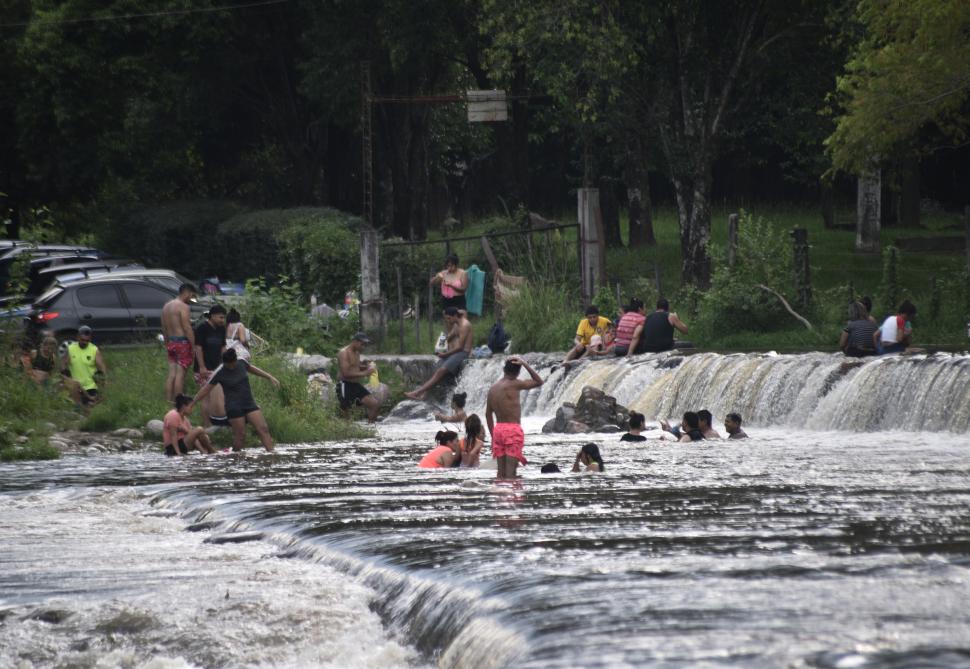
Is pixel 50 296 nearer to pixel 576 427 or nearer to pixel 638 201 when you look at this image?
pixel 576 427

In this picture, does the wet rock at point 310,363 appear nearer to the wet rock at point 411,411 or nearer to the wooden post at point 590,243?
the wet rock at point 411,411

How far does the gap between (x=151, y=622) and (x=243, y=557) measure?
2006 mm

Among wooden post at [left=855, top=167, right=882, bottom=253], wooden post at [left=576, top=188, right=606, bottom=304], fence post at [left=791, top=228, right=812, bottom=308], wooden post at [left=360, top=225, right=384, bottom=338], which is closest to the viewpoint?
fence post at [left=791, top=228, right=812, bottom=308]

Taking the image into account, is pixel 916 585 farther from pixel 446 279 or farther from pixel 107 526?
pixel 446 279

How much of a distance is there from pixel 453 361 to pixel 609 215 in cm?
1676

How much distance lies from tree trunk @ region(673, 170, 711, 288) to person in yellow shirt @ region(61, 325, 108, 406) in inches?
534

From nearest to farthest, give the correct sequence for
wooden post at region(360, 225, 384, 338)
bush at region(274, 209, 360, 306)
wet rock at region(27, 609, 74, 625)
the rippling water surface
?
the rippling water surface, wet rock at region(27, 609, 74, 625), wooden post at region(360, 225, 384, 338), bush at region(274, 209, 360, 306)

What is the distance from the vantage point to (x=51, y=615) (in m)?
9.14

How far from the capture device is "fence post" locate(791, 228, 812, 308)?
27.0 metres

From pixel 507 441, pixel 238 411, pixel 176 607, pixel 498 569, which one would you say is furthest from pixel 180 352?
pixel 498 569

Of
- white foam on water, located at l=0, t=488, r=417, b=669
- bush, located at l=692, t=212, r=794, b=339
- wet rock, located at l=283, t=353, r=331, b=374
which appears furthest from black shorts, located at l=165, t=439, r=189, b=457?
bush, located at l=692, t=212, r=794, b=339

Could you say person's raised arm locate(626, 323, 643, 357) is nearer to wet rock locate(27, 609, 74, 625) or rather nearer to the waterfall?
the waterfall

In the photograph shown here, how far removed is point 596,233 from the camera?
94.3ft

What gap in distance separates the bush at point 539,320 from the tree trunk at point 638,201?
10.3 m
